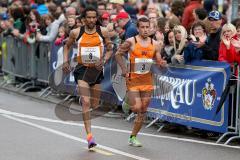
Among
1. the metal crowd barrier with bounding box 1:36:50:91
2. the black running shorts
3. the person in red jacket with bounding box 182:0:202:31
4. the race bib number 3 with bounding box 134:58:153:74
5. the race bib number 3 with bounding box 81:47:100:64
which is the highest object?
the person in red jacket with bounding box 182:0:202:31

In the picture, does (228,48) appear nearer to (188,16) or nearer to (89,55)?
(89,55)

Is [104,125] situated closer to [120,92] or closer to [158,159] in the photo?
[120,92]

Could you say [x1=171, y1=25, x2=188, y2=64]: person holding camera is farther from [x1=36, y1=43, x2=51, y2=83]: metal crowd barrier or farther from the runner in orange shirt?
[x1=36, y1=43, x2=51, y2=83]: metal crowd barrier

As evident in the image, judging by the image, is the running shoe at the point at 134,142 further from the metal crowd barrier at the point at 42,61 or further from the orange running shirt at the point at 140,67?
the metal crowd barrier at the point at 42,61

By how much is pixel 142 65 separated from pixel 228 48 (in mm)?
→ 1506

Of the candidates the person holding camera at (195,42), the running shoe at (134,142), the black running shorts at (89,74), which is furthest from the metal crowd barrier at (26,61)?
the running shoe at (134,142)

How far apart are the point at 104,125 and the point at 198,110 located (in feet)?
6.96

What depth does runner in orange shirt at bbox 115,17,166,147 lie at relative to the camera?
37.5ft

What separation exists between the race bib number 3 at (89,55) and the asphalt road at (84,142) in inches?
51.2

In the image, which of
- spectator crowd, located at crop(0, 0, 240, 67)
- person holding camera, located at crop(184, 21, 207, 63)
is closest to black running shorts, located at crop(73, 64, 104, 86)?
spectator crowd, located at crop(0, 0, 240, 67)

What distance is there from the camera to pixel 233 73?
11781mm

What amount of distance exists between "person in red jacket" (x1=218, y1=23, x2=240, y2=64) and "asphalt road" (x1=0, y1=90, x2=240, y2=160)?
4.49 feet

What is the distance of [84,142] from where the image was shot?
11.7 metres

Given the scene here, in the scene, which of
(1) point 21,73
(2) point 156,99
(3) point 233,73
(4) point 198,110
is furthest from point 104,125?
(1) point 21,73
